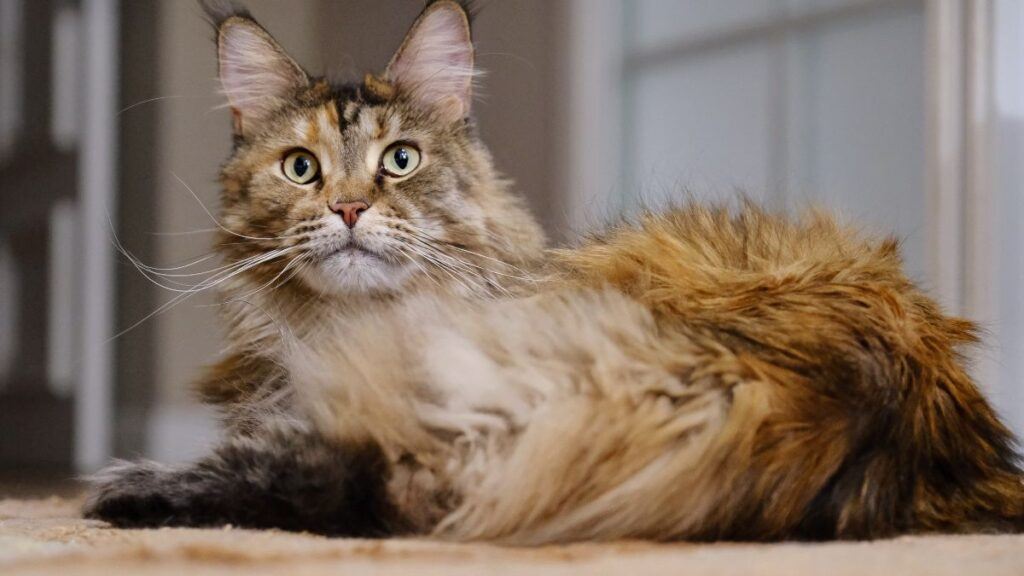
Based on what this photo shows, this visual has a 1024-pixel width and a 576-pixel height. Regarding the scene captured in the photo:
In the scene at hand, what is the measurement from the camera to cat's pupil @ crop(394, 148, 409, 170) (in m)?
1.53

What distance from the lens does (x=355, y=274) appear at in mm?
1400

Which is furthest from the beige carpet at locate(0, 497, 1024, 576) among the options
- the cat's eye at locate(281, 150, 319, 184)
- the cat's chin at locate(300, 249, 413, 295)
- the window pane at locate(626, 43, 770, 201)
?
the window pane at locate(626, 43, 770, 201)

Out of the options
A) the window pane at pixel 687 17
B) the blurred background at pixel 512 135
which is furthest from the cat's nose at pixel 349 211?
the window pane at pixel 687 17

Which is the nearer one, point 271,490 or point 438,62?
point 271,490

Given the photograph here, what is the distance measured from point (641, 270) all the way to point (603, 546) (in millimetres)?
398

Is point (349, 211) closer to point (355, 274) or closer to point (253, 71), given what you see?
point (355, 274)

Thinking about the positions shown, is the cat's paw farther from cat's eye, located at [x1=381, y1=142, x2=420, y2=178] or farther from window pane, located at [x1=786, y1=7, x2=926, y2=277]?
window pane, located at [x1=786, y1=7, x2=926, y2=277]

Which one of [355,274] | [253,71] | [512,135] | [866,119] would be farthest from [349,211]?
[512,135]

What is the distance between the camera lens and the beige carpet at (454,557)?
2.64ft

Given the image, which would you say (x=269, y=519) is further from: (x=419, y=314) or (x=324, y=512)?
(x=419, y=314)

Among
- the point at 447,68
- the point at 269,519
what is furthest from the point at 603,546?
the point at 447,68

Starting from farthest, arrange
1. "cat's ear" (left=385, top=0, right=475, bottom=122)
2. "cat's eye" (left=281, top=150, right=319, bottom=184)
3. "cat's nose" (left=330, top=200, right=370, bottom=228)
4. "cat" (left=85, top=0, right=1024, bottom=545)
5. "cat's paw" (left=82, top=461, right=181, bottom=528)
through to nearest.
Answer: "cat's ear" (left=385, top=0, right=475, bottom=122) < "cat's eye" (left=281, top=150, right=319, bottom=184) < "cat's nose" (left=330, top=200, right=370, bottom=228) < "cat's paw" (left=82, top=461, right=181, bottom=528) < "cat" (left=85, top=0, right=1024, bottom=545)

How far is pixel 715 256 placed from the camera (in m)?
1.25

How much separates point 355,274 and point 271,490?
0.46 m
